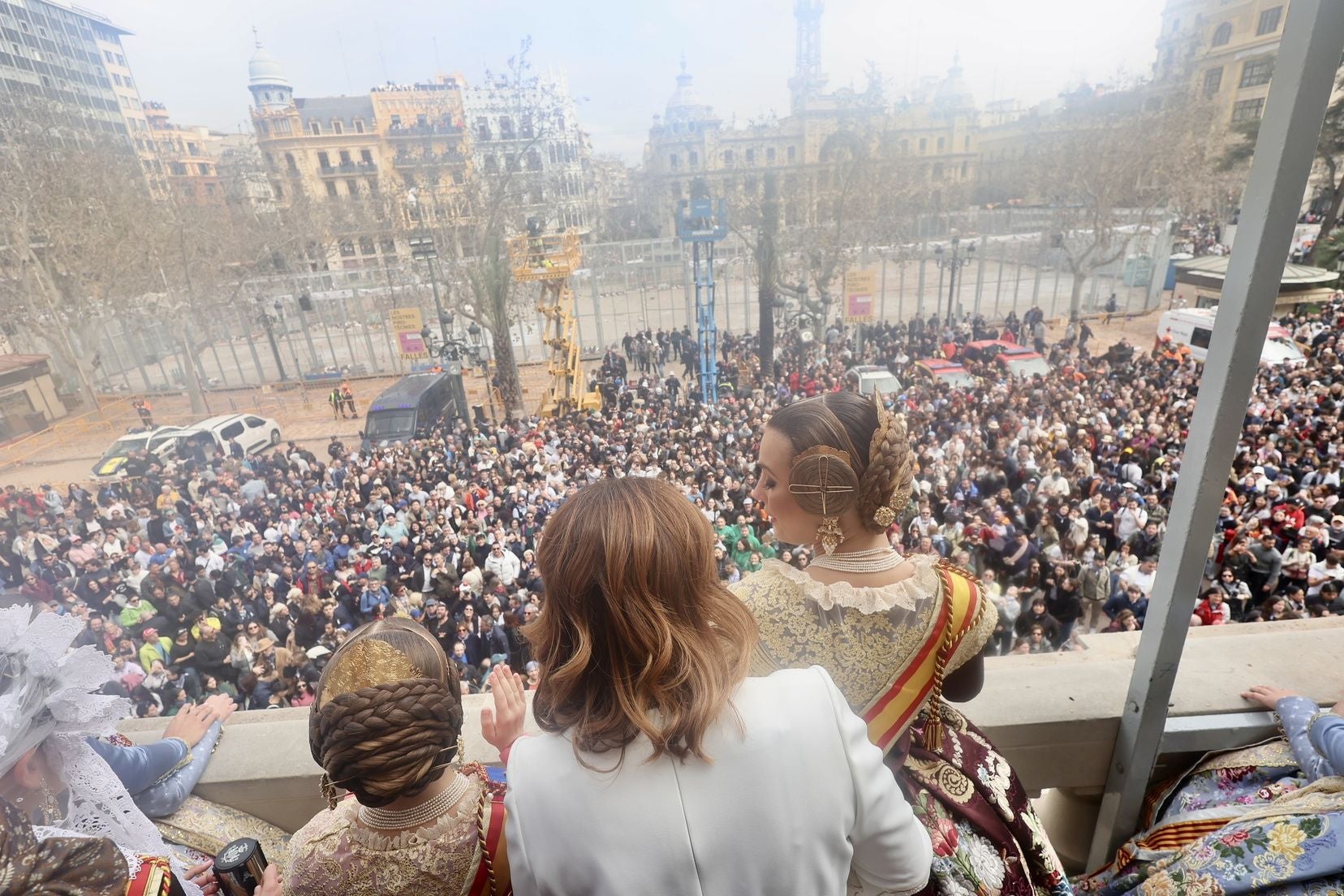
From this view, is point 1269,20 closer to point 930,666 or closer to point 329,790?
point 930,666

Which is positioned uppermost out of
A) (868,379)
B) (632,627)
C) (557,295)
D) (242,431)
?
(632,627)

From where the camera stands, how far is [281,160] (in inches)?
164

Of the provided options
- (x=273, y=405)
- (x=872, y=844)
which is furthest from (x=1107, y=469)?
(x=273, y=405)

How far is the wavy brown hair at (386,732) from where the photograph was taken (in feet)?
1.54

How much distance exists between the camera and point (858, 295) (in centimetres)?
784

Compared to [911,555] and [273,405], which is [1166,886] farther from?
[273,405]

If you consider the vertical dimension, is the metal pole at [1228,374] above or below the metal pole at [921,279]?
above

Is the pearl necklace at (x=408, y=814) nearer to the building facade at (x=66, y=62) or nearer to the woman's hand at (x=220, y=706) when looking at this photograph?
the woman's hand at (x=220, y=706)

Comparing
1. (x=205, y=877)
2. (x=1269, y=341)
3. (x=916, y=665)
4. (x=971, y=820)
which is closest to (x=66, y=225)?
(x=205, y=877)

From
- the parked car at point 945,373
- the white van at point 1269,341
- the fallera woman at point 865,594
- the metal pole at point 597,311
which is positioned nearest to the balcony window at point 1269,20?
the fallera woman at point 865,594

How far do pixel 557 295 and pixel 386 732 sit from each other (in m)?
6.55

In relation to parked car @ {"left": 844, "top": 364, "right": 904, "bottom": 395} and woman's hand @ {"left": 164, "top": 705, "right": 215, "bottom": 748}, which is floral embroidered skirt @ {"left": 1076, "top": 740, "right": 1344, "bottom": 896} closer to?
woman's hand @ {"left": 164, "top": 705, "right": 215, "bottom": 748}

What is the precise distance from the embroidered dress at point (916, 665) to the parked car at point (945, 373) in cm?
557

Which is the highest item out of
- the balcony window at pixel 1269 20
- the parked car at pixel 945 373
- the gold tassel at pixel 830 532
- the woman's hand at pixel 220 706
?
the balcony window at pixel 1269 20
